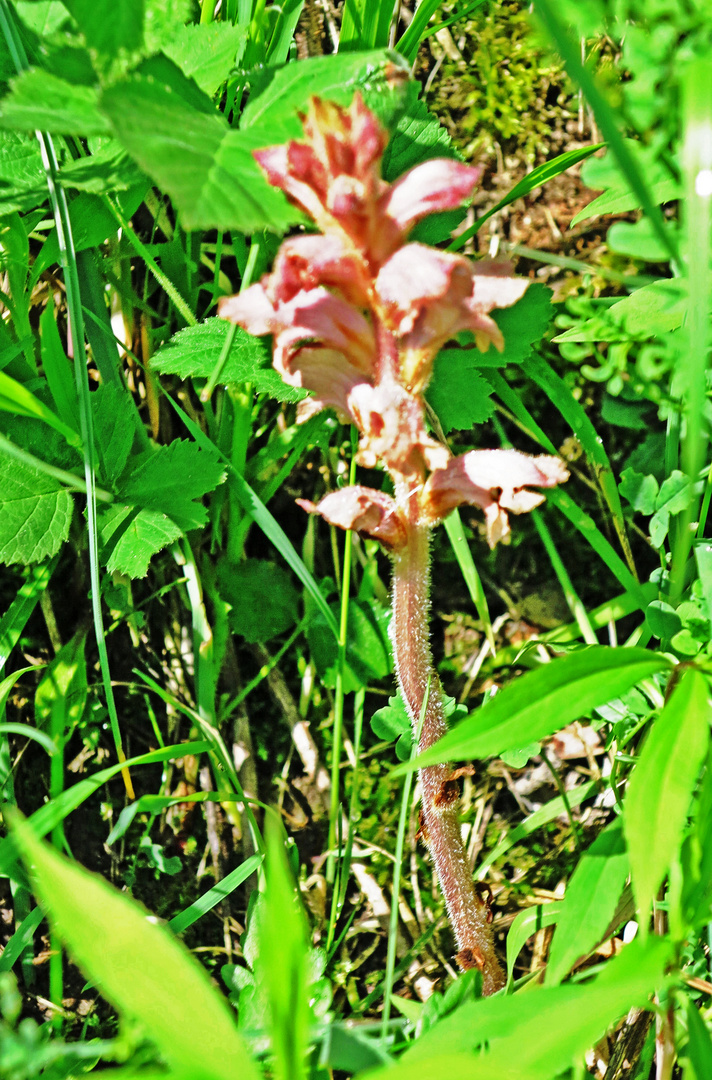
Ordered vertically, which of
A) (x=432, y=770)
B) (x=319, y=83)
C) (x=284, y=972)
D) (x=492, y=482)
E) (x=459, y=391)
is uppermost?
(x=319, y=83)

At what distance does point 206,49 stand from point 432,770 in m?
1.61

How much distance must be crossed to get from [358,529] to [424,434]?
9.2 inches

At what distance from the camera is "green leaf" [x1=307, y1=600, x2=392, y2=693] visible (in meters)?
2.26

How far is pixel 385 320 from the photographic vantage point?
4.84 feet

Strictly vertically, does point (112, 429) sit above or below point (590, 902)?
above

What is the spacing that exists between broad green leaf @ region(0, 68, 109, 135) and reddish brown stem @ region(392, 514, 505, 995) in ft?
3.23

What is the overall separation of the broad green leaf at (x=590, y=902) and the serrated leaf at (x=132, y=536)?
1.15 meters

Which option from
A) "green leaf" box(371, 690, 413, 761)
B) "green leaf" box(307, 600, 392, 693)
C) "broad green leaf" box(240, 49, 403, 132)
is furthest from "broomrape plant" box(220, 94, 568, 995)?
"green leaf" box(307, 600, 392, 693)

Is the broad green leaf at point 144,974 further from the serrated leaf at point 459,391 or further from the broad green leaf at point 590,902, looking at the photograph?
the serrated leaf at point 459,391

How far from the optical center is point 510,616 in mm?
2537

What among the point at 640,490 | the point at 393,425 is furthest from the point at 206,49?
the point at 640,490

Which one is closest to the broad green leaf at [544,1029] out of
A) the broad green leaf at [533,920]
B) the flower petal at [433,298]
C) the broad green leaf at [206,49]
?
the broad green leaf at [533,920]

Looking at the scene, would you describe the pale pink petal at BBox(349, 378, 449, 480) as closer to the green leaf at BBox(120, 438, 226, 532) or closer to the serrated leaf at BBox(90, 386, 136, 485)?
the green leaf at BBox(120, 438, 226, 532)

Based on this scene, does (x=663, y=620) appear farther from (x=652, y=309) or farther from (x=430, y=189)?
(x=430, y=189)
